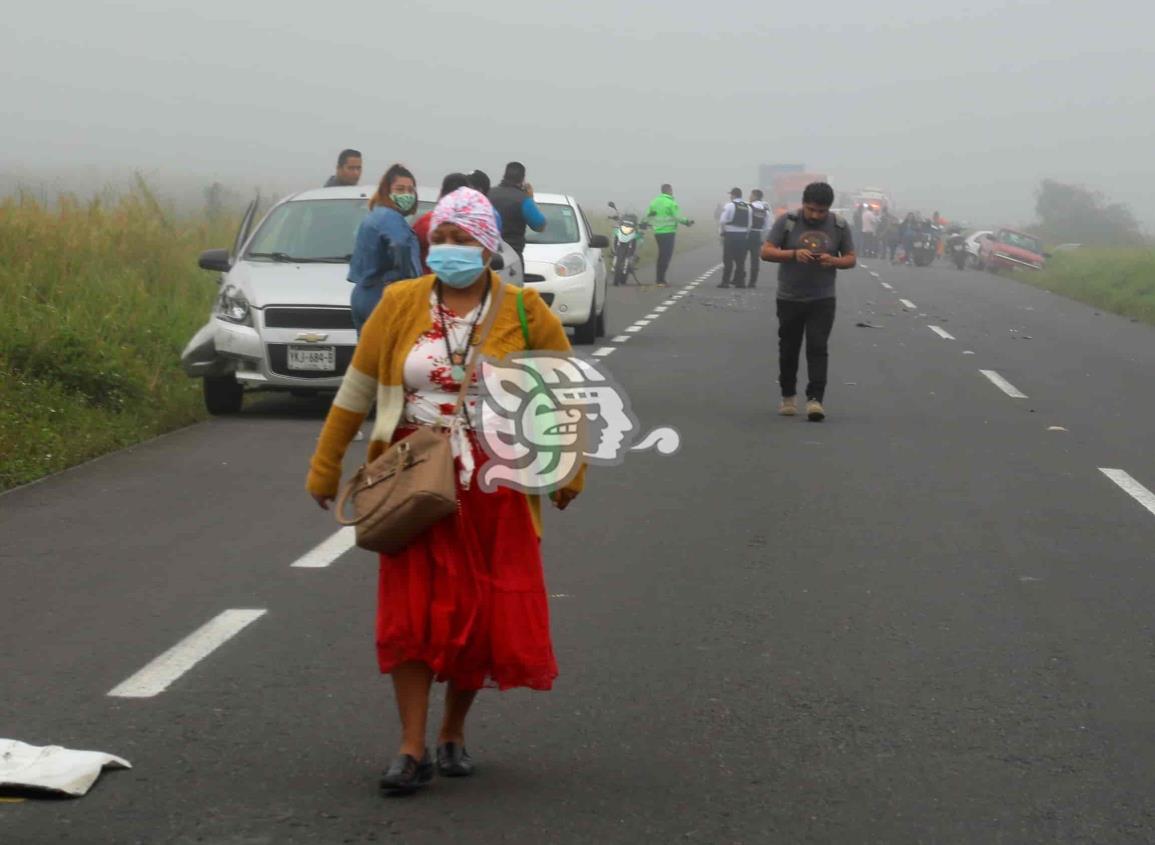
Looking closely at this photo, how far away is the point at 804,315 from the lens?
14320 mm

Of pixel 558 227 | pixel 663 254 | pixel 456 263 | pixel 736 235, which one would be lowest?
pixel 663 254

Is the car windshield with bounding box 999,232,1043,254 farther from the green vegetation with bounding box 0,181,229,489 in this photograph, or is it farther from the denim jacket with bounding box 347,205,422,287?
the denim jacket with bounding box 347,205,422,287

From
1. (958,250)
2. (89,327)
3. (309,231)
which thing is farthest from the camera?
(958,250)

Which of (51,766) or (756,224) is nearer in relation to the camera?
(51,766)

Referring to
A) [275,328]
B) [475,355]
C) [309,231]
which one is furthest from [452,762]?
[309,231]

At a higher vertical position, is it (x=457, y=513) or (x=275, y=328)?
(x=457, y=513)

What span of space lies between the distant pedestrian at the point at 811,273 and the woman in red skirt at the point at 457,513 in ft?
29.0

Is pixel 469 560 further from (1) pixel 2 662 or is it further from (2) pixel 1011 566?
(2) pixel 1011 566

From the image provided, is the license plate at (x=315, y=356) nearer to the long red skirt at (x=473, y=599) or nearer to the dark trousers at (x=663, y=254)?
the long red skirt at (x=473, y=599)

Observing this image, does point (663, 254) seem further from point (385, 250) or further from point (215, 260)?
point (385, 250)

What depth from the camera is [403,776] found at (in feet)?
16.9

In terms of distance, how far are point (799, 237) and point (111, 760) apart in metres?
9.52

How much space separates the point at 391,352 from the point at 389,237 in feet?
21.1
